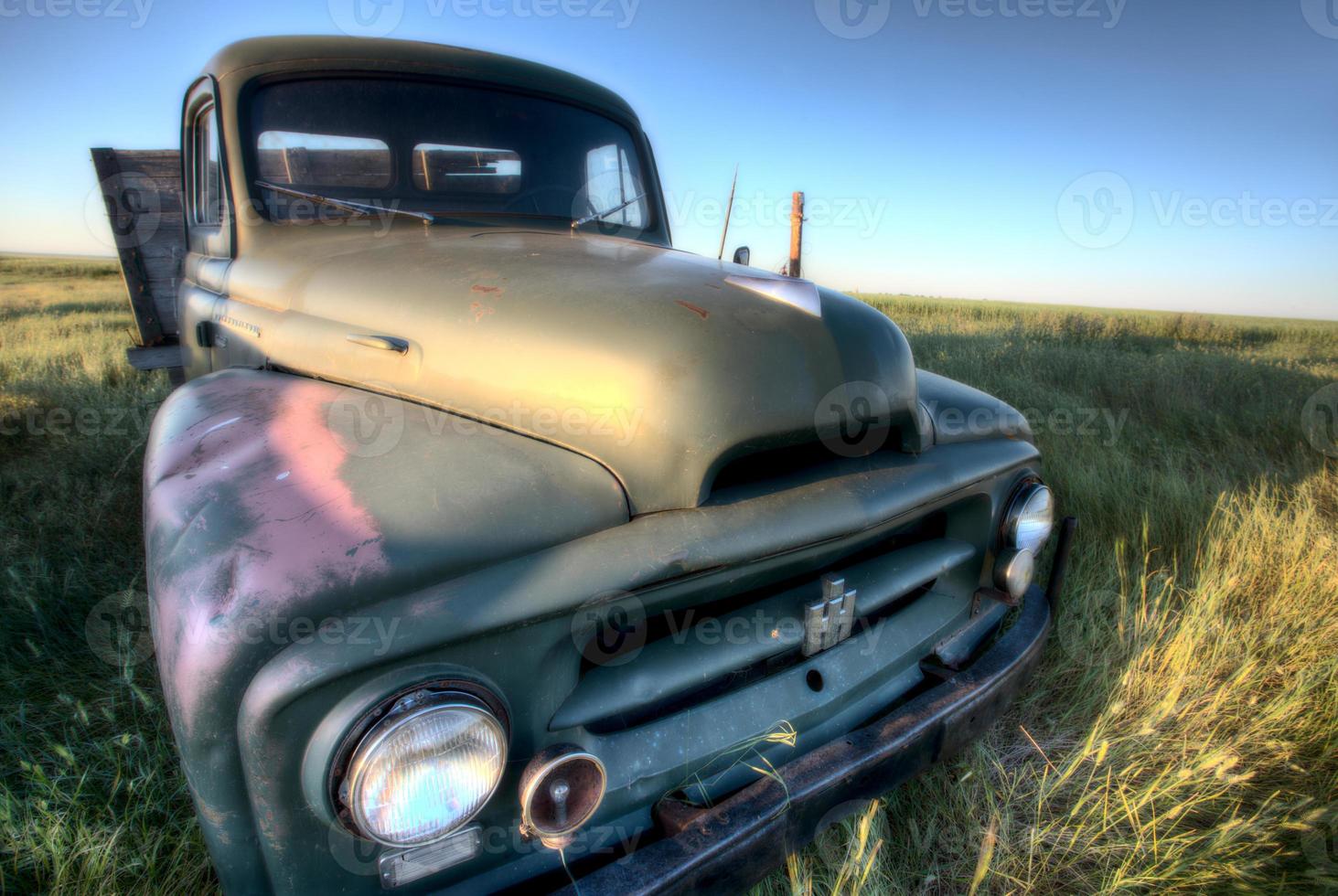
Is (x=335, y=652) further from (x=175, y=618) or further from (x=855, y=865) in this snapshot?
(x=855, y=865)

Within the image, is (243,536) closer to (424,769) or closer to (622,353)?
(424,769)

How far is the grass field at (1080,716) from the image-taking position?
1456 millimetres

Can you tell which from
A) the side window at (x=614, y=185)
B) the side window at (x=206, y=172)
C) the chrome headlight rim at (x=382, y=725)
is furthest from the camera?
the side window at (x=614, y=185)

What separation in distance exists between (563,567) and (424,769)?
320 millimetres

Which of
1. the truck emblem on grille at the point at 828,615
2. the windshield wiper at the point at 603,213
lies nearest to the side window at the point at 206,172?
the windshield wiper at the point at 603,213

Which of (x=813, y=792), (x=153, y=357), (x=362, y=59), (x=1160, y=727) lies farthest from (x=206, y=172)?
(x=1160, y=727)

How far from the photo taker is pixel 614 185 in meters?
Answer: 2.71

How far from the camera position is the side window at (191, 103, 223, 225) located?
2.35m

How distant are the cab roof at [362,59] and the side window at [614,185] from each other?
332 mm

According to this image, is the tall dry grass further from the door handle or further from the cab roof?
the cab roof

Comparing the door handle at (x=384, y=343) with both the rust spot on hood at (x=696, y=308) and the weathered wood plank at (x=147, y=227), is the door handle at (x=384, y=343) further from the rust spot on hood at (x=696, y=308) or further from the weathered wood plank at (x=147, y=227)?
the weathered wood plank at (x=147, y=227)

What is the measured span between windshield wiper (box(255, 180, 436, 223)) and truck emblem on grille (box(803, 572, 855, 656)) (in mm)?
1714

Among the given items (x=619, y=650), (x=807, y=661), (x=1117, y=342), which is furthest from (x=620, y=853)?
(x=1117, y=342)

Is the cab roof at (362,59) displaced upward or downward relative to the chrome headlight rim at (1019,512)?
upward
